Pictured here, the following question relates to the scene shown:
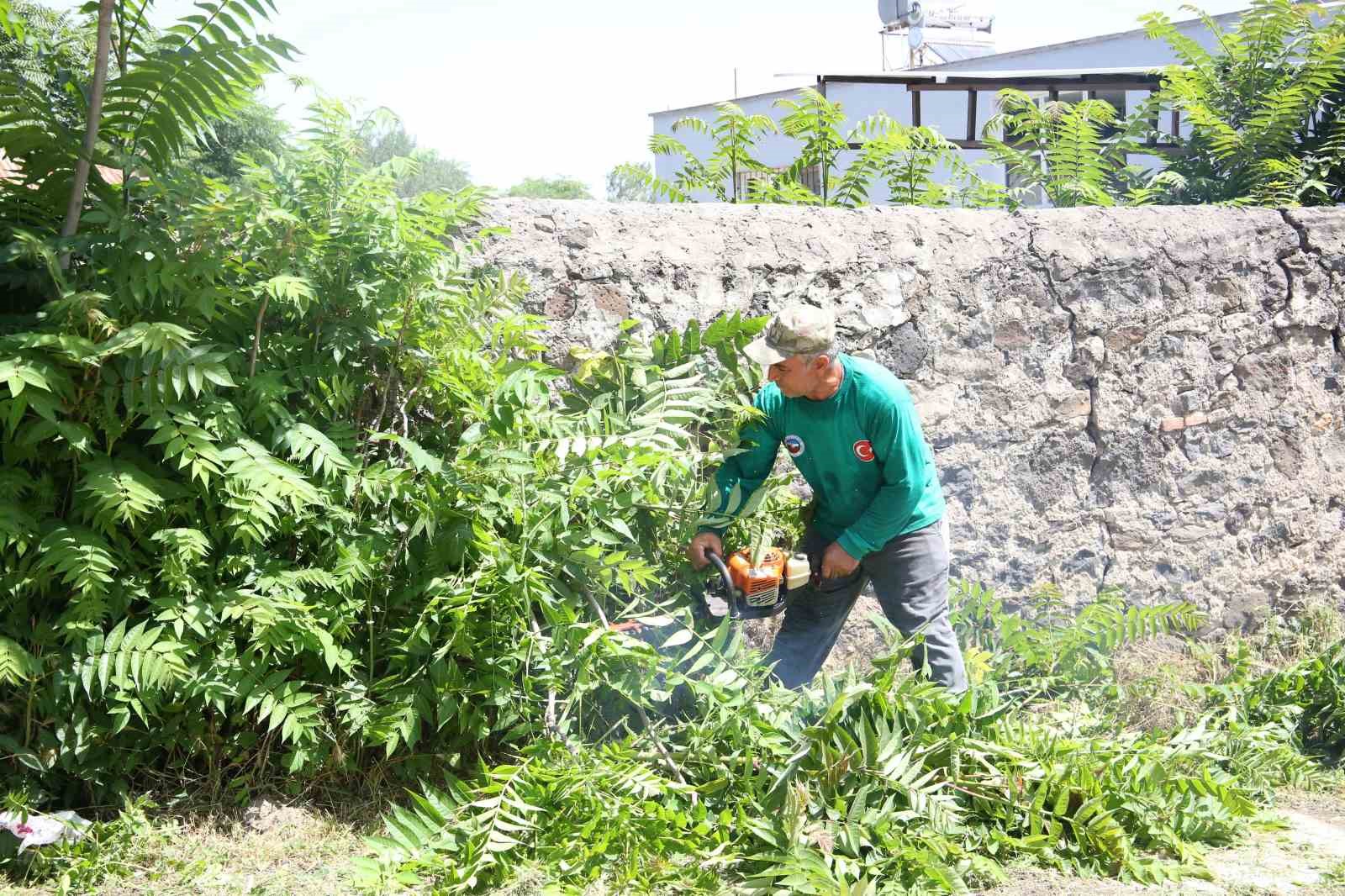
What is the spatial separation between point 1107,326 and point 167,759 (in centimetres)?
450

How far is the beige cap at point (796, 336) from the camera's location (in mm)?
3965

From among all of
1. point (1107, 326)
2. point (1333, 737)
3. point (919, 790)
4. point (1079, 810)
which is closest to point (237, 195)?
point (919, 790)

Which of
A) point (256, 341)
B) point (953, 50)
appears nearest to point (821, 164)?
point (256, 341)

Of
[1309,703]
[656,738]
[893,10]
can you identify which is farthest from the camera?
[893,10]

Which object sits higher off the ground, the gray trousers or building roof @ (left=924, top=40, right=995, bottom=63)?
building roof @ (left=924, top=40, right=995, bottom=63)

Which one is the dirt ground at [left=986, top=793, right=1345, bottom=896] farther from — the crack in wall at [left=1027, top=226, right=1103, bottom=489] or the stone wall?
the crack in wall at [left=1027, top=226, right=1103, bottom=489]

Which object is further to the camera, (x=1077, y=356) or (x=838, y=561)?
(x=1077, y=356)

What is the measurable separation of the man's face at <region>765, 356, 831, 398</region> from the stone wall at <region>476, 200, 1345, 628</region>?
83cm

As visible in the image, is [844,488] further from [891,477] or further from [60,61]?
[60,61]

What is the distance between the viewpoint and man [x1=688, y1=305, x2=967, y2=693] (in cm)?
405

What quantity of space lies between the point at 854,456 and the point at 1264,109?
13.7ft

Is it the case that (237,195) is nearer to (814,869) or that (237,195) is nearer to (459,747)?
(459,747)

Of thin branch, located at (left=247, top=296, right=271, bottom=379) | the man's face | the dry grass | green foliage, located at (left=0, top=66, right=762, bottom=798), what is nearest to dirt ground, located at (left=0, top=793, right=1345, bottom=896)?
the dry grass

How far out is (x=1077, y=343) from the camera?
5414 millimetres
